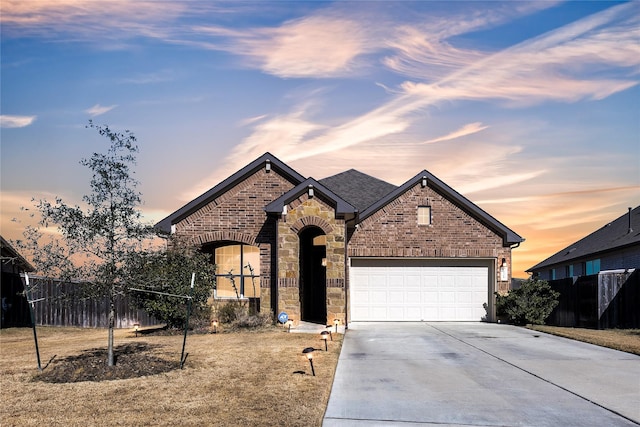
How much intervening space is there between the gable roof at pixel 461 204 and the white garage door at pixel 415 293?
78.4 inches

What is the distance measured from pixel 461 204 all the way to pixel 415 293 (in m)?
4.01

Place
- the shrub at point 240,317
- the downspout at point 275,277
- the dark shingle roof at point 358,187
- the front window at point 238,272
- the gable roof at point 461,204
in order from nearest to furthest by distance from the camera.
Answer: the shrub at point 240,317
the downspout at point 275,277
the front window at point 238,272
the gable roof at point 461,204
the dark shingle roof at point 358,187

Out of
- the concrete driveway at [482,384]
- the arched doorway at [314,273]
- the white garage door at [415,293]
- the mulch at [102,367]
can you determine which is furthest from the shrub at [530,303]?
the mulch at [102,367]

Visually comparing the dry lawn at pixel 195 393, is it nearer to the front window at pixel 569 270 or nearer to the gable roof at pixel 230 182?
the gable roof at pixel 230 182

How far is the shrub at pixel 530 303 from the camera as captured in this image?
23.9m

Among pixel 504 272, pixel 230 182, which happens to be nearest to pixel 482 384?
pixel 230 182

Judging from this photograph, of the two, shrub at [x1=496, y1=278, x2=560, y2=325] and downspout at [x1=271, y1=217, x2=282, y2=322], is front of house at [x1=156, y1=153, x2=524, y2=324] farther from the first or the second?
shrub at [x1=496, y1=278, x2=560, y2=325]

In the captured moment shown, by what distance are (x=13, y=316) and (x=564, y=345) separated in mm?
23348

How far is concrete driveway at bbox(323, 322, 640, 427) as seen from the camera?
873cm

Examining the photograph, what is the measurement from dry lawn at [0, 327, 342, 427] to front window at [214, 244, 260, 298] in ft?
25.1

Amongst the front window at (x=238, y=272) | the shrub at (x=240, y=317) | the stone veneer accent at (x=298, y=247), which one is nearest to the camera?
the shrub at (x=240, y=317)

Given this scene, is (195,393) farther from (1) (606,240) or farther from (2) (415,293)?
(1) (606,240)

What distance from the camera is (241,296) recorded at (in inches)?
930

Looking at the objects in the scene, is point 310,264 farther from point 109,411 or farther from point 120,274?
point 109,411
